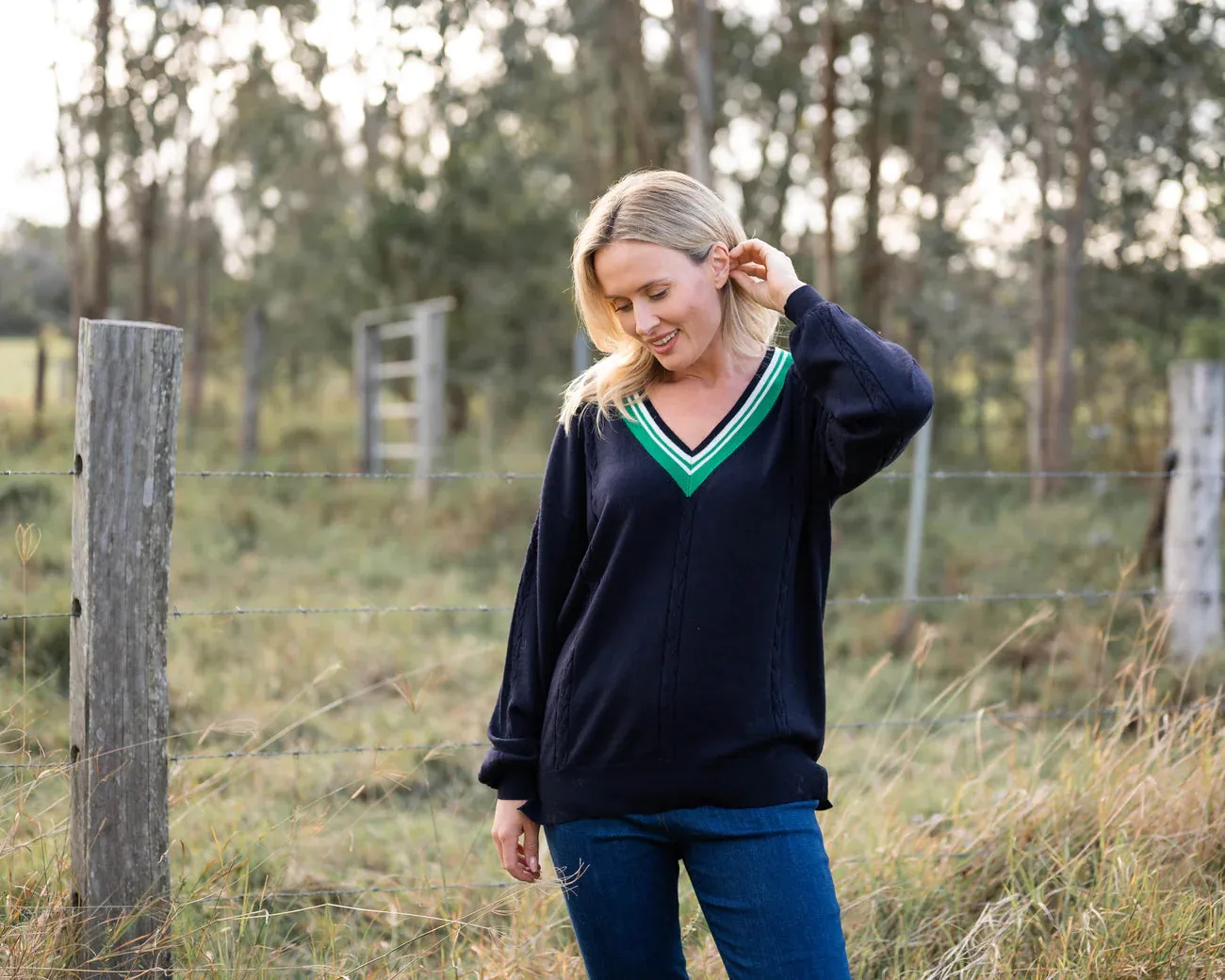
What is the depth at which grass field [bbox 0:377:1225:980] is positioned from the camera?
9.44ft

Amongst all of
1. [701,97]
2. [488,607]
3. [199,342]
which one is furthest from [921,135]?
[488,607]

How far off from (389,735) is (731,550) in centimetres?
403

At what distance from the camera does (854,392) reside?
6.51ft

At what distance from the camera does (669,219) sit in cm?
211

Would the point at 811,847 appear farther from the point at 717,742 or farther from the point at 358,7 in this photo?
the point at 358,7

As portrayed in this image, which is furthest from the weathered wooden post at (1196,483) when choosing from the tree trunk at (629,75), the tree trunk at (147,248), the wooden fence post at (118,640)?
the tree trunk at (147,248)

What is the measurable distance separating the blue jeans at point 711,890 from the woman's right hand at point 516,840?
0.25 feet

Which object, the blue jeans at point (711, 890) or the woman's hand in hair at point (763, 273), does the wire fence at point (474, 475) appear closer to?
the woman's hand in hair at point (763, 273)

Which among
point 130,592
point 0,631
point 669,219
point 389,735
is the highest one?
point 669,219

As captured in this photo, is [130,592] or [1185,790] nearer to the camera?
[130,592]

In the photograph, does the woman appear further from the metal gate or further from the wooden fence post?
the metal gate

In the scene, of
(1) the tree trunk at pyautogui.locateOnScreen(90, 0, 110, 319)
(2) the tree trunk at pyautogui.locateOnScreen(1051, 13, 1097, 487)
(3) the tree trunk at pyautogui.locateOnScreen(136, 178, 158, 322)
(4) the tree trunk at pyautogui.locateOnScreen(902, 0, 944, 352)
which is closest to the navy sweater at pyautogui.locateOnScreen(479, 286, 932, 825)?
(2) the tree trunk at pyautogui.locateOnScreen(1051, 13, 1097, 487)

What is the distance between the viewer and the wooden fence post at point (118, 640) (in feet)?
8.80

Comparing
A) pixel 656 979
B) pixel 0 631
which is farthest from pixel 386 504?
pixel 656 979
